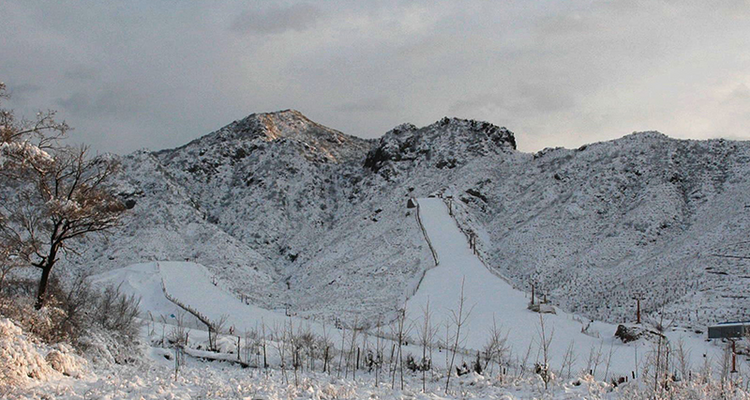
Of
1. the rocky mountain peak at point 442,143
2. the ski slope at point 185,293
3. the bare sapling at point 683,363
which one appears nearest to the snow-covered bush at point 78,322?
the ski slope at point 185,293

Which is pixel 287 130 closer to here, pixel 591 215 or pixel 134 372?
pixel 591 215

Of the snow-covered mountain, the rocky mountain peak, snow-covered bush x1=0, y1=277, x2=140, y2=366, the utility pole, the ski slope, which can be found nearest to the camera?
snow-covered bush x1=0, y1=277, x2=140, y2=366

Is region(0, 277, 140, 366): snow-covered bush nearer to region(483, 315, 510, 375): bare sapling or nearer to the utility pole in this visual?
region(483, 315, 510, 375): bare sapling

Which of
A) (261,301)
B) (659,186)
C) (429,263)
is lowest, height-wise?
(261,301)

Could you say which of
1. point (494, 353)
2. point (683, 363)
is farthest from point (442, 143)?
point (683, 363)

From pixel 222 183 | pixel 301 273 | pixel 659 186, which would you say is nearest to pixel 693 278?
pixel 659 186

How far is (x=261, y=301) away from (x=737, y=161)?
151 feet

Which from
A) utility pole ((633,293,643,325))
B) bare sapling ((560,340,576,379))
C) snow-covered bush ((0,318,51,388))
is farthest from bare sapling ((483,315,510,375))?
snow-covered bush ((0,318,51,388))

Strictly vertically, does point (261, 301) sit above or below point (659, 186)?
below

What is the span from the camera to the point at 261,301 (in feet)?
129

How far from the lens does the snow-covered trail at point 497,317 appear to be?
20625 mm

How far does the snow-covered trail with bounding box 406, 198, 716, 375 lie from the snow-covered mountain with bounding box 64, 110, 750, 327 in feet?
6.16

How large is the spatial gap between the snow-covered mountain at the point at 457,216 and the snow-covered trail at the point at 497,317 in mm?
1878

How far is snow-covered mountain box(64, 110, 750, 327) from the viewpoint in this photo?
33.6 metres
